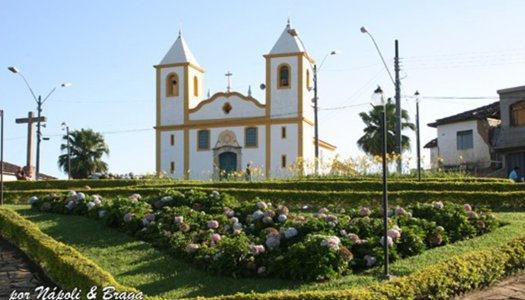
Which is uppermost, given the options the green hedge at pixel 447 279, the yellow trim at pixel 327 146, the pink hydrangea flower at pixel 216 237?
the yellow trim at pixel 327 146

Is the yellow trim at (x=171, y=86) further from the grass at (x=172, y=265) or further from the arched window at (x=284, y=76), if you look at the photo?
the grass at (x=172, y=265)

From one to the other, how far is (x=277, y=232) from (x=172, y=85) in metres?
33.9

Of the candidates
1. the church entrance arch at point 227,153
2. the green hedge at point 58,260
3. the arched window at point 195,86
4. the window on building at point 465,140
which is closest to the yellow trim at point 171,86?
the arched window at point 195,86

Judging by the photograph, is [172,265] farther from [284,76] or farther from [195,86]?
[195,86]

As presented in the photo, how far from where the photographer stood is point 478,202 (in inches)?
581

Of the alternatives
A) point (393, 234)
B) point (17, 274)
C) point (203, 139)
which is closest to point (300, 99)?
point (203, 139)

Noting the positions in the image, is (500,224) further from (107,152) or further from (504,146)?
(107,152)

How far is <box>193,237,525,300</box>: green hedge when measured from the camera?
636cm

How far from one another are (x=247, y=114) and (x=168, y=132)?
16.6ft

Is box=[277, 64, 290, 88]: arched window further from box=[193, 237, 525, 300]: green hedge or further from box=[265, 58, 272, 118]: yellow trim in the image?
box=[193, 237, 525, 300]: green hedge

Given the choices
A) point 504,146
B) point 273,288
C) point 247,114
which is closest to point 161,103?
point 247,114

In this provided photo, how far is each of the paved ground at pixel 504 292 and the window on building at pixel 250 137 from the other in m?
31.4

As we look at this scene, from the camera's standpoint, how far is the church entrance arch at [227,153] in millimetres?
39375

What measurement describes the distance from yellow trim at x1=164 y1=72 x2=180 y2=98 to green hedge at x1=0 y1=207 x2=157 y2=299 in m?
29.9
